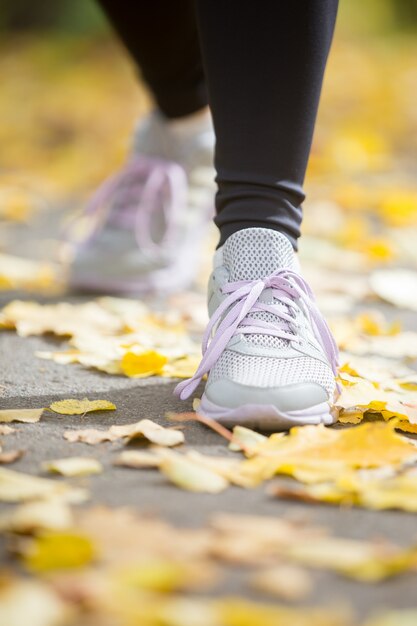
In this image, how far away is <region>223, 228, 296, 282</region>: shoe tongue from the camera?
129cm

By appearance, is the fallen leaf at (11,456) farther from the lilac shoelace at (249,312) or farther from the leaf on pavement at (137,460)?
the lilac shoelace at (249,312)

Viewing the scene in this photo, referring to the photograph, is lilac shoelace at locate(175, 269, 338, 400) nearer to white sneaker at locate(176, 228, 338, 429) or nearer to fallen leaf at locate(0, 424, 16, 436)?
white sneaker at locate(176, 228, 338, 429)

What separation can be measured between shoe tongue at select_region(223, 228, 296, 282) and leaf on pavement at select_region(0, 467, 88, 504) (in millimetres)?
473

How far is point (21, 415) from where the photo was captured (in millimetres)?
1205

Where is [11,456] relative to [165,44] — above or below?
below

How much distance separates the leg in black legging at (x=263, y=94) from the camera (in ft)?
4.09

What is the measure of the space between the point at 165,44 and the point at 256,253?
86cm

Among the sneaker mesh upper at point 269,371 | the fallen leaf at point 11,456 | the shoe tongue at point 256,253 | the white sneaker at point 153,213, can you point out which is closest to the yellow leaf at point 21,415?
the fallen leaf at point 11,456

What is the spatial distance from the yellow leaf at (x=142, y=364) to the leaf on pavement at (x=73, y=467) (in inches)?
17.3

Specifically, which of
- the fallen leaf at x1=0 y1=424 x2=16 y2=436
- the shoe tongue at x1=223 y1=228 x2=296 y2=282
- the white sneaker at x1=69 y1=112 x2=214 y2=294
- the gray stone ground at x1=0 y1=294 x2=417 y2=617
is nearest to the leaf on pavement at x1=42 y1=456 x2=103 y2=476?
the gray stone ground at x1=0 y1=294 x2=417 y2=617

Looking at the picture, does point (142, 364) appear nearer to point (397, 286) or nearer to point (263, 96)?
point (263, 96)

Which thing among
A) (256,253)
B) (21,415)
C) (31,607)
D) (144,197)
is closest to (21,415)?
(21,415)

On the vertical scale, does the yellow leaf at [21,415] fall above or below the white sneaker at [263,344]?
below

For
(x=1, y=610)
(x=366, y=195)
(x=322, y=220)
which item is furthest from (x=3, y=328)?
(x=366, y=195)
